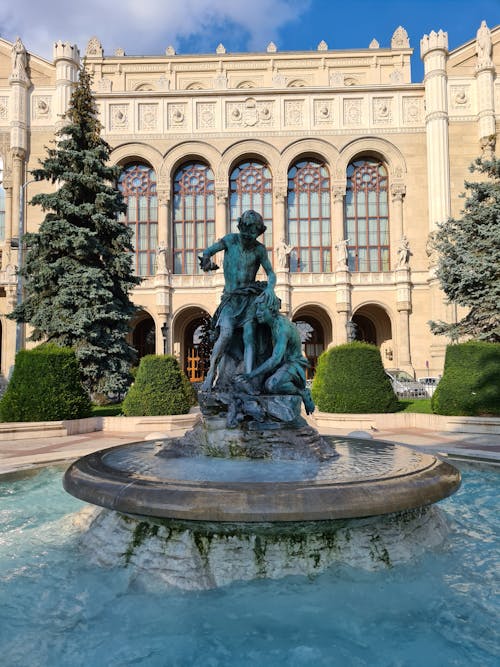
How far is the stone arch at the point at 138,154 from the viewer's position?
31172mm

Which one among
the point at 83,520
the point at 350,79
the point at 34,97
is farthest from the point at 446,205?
the point at 83,520

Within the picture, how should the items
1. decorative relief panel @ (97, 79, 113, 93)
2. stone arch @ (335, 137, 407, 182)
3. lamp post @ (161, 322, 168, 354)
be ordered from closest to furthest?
1. lamp post @ (161, 322, 168, 354)
2. stone arch @ (335, 137, 407, 182)
3. decorative relief panel @ (97, 79, 113, 93)

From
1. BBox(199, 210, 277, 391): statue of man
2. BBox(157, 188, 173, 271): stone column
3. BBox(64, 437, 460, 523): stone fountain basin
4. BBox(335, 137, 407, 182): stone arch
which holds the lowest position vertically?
BBox(64, 437, 460, 523): stone fountain basin

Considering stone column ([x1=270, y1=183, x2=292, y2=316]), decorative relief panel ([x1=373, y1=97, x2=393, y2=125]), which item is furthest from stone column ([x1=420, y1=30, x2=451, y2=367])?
Answer: stone column ([x1=270, y1=183, x2=292, y2=316])

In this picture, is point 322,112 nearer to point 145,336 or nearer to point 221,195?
point 221,195

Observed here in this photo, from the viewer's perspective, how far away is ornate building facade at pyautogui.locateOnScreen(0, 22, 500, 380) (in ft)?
97.7

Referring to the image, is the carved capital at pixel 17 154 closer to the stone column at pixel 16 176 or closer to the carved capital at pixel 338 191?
the stone column at pixel 16 176

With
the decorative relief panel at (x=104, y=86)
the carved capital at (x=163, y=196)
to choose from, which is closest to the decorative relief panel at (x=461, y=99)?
the carved capital at (x=163, y=196)

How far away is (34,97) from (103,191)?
1995cm

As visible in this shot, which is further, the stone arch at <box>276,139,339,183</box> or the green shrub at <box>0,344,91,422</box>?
the stone arch at <box>276,139,339,183</box>

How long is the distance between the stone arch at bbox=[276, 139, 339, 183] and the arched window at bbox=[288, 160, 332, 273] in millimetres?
1247

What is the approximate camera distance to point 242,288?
18.2 ft

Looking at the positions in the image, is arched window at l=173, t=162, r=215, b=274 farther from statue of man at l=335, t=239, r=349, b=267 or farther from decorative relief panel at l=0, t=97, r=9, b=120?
decorative relief panel at l=0, t=97, r=9, b=120

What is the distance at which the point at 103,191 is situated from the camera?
17203 mm
